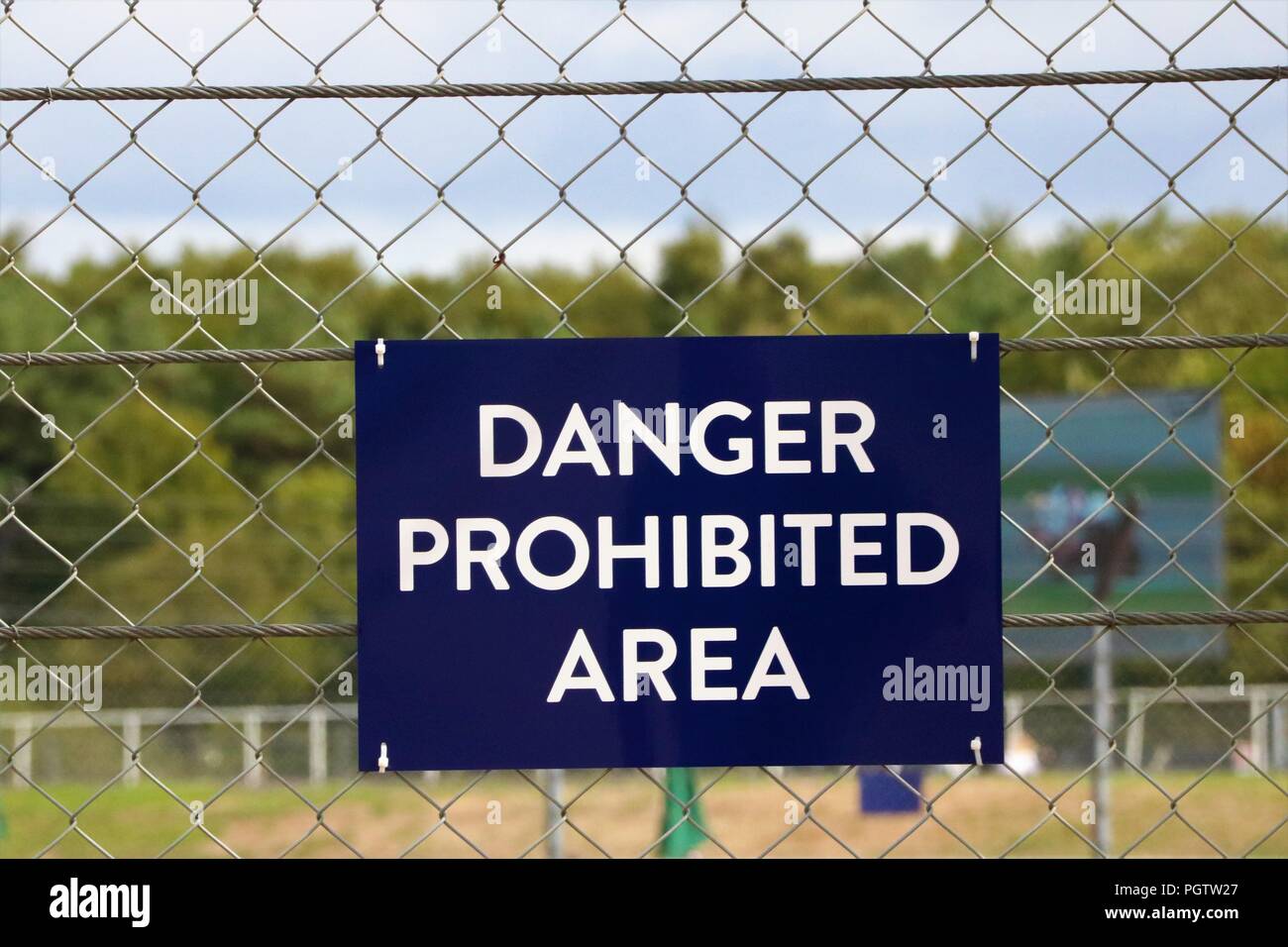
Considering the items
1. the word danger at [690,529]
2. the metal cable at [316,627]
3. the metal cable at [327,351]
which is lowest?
the metal cable at [316,627]

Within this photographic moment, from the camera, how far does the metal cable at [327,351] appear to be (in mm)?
1567

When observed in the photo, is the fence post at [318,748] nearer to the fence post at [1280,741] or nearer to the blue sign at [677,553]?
the fence post at [1280,741]

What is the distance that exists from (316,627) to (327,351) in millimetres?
349

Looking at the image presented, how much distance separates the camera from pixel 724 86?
5.26 feet

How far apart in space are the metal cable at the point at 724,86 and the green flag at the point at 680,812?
87 cm

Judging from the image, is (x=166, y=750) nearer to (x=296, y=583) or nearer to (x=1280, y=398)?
(x=296, y=583)

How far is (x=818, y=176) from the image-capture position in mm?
1604

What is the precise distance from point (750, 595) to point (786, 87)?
0.63m

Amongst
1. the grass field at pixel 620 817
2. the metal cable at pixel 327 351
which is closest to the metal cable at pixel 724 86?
the metal cable at pixel 327 351

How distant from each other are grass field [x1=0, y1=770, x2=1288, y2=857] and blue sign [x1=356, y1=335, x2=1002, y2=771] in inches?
413

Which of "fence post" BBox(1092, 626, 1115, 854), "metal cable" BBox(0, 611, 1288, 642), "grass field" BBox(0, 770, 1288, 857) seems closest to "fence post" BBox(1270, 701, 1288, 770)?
"grass field" BBox(0, 770, 1288, 857)

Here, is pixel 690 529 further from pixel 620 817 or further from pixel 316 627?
pixel 620 817

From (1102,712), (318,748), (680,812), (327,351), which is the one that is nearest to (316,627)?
(327,351)
